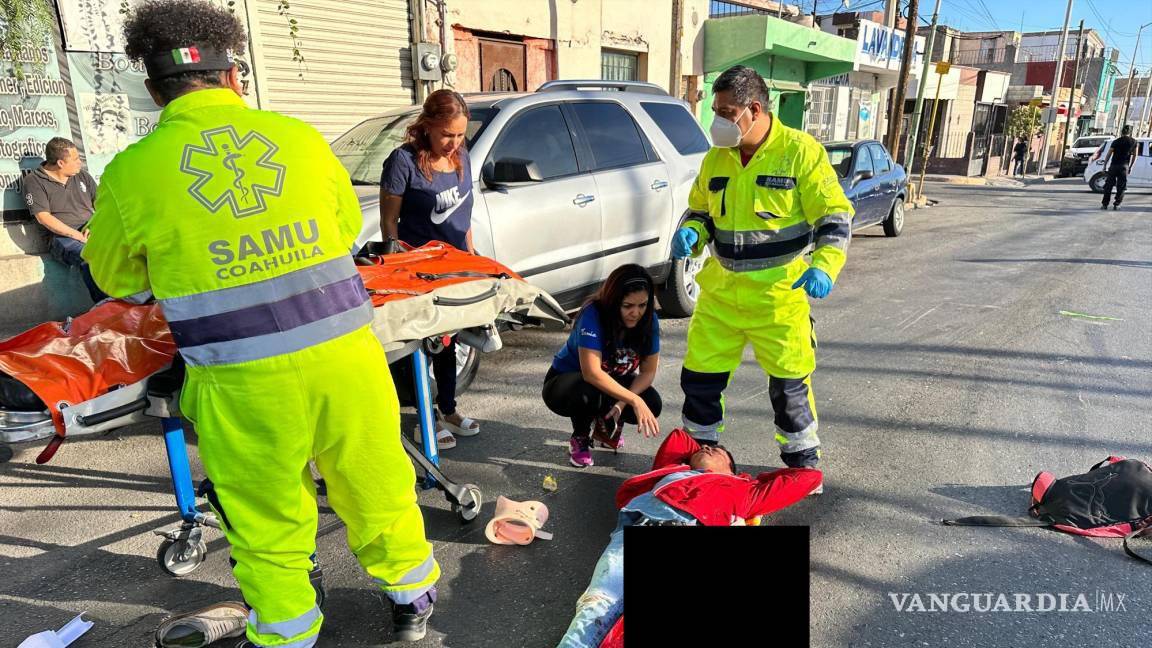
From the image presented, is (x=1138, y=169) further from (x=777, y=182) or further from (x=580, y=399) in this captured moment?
(x=580, y=399)

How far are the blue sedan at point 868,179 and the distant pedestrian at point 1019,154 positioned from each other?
2776 cm

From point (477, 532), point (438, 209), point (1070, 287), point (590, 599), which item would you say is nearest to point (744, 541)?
point (590, 599)

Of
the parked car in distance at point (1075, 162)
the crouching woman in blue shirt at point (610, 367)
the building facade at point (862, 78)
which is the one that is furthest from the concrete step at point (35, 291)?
the parked car in distance at point (1075, 162)

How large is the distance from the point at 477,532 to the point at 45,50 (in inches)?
263

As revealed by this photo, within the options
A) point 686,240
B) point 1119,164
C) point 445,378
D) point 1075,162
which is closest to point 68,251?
point 445,378

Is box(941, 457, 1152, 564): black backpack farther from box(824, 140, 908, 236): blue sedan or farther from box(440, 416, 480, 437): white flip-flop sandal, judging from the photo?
box(824, 140, 908, 236): blue sedan

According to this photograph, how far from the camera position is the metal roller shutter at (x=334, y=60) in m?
8.68

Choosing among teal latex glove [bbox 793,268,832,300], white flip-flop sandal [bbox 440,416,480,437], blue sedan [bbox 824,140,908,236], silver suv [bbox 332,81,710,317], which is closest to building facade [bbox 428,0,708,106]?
blue sedan [bbox 824,140,908,236]

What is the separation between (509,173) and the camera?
15.0 feet

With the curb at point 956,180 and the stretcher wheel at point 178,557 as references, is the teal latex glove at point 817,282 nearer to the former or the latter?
the stretcher wheel at point 178,557

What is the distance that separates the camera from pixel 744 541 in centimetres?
162

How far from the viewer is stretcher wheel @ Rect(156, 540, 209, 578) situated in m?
2.75

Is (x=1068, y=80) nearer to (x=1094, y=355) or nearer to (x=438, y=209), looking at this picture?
(x=1094, y=355)

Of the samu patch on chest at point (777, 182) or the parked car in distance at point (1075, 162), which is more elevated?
the samu patch on chest at point (777, 182)
